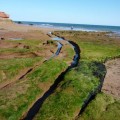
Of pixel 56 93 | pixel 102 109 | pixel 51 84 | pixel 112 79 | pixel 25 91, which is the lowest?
pixel 112 79

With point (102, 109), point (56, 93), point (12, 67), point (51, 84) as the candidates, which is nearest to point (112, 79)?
point (51, 84)

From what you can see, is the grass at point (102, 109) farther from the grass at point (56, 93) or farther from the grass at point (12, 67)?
the grass at point (12, 67)

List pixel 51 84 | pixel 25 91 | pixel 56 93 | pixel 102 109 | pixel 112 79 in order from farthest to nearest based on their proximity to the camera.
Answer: pixel 112 79 < pixel 51 84 < pixel 25 91 < pixel 56 93 < pixel 102 109

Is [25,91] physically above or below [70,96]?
below

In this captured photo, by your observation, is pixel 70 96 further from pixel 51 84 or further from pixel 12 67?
pixel 12 67

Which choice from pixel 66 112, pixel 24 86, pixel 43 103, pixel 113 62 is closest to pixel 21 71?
pixel 24 86

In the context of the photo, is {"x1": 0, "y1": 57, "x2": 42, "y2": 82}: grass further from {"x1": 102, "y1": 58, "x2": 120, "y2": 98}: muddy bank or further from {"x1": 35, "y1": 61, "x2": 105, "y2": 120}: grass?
{"x1": 102, "y1": 58, "x2": 120, "y2": 98}: muddy bank

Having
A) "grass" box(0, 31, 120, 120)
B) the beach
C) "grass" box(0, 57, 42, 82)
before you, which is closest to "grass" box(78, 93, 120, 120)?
"grass" box(0, 31, 120, 120)

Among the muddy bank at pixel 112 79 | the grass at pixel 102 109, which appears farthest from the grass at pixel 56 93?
the muddy bank at pixel 112 79
